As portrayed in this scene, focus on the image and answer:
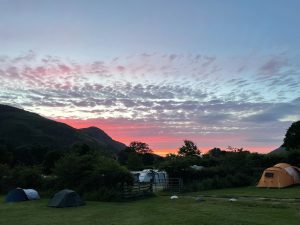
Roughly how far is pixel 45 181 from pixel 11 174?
5181mm

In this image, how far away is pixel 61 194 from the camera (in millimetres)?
28953

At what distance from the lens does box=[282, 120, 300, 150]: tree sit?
75.9m

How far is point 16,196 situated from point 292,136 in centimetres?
5630

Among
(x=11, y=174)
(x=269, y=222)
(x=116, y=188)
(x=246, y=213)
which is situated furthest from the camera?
(x=11, y=174)

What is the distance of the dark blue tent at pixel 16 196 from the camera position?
33.9 metres

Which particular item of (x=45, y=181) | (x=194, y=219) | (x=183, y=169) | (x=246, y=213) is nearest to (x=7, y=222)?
(x=194, y=219)

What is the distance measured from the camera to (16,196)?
112 feet

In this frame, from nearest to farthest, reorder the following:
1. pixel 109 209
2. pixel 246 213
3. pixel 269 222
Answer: pixel 269 222
pixel 246 213
pixel 109 209

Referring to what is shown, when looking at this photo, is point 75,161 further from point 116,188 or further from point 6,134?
point 6,134

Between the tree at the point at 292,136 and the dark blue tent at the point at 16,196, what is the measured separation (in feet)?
177

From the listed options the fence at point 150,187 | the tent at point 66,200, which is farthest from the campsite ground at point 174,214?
the fence at point 150,187

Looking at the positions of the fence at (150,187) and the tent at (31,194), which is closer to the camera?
the fence at (150,187)

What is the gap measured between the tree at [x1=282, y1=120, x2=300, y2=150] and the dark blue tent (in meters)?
53.9

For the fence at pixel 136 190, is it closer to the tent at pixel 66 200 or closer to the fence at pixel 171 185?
the fence at pixel 171 185
